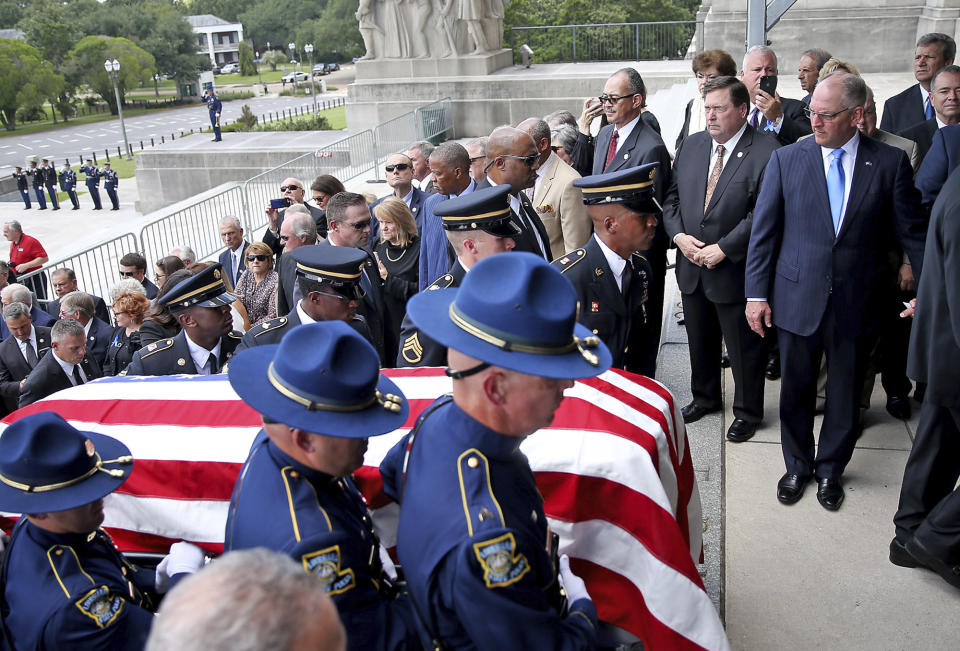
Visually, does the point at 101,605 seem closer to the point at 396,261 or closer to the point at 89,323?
the point at 396,261

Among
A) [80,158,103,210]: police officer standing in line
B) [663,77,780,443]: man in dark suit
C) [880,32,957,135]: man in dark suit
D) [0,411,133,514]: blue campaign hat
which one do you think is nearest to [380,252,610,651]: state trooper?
[0,411,133,514]: blue campaign hat

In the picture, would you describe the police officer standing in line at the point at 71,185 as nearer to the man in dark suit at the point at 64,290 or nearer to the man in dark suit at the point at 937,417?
the man in dark suit at the point at 64,290

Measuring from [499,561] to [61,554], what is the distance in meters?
1.18

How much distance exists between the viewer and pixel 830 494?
3918mm

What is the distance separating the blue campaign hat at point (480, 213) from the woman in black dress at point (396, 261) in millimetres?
1674

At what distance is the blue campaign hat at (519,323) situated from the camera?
1749mm

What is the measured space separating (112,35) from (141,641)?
78.7 m

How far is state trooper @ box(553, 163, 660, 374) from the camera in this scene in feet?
11.4

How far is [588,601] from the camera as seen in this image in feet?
6.73

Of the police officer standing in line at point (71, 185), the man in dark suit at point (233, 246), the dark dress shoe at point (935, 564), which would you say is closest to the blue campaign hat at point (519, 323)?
the dark dress shoe at point (935, 564)

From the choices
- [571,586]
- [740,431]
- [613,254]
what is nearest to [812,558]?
[740,431]

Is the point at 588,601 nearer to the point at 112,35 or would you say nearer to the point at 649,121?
the point at 649,121

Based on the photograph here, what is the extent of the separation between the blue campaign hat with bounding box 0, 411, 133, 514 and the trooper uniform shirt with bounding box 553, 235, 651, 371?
1.95 meters

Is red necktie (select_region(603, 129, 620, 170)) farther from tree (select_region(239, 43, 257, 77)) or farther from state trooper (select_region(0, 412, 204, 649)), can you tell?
tree (select_region(239, 43, 257, 77))
